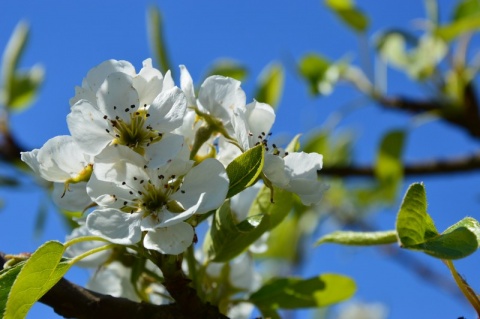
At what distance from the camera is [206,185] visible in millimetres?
1272

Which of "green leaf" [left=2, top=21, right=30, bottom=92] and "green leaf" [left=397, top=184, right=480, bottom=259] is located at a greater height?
"green leaf" [left=2, top=21, right=30, bottom=92]

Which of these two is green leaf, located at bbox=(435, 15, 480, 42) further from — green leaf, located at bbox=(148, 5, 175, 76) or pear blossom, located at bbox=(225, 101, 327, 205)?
pear blossom, located at bbox=(225, 101, 327, 205)

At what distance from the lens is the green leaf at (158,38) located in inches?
122

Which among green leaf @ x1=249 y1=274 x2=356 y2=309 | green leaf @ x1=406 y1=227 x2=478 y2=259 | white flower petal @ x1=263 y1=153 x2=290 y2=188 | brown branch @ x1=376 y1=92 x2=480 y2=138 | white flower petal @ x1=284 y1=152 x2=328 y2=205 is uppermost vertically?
brown branch @ x1=376 y1=92 x2=480 y2=138

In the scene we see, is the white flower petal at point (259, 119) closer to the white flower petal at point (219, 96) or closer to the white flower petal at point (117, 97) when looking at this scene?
the white flower petal at point (219, 96)

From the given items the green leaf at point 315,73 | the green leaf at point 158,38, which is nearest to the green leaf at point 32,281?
the green leaf at point 158,38

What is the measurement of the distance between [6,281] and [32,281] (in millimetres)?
63

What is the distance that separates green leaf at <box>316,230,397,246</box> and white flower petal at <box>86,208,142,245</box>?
39cm

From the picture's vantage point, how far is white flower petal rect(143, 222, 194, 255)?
48.9 inches

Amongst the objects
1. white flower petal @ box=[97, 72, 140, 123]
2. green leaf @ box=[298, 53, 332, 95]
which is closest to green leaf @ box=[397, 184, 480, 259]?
white flower petal @ box=[97, 72, 140, 123]

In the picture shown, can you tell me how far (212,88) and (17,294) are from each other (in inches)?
21.1

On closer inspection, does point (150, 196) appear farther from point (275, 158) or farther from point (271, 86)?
point (271, 86)

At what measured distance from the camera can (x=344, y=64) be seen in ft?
11.9

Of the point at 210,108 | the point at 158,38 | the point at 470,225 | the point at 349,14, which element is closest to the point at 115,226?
the point at 210,108
